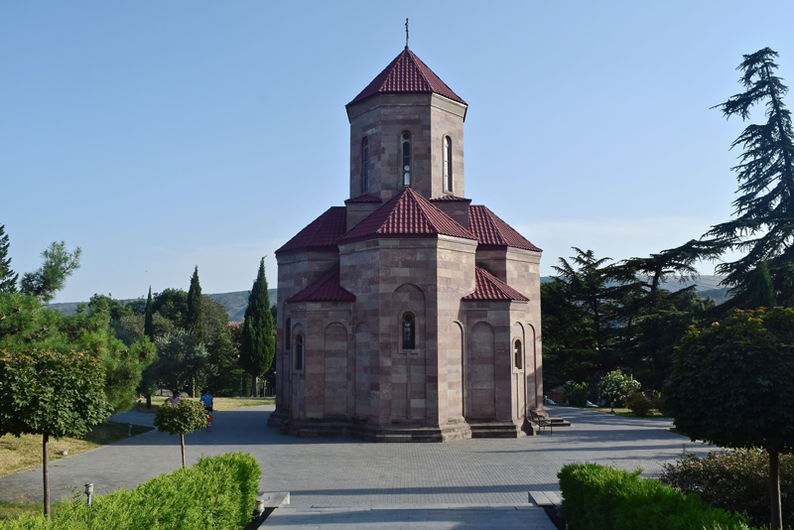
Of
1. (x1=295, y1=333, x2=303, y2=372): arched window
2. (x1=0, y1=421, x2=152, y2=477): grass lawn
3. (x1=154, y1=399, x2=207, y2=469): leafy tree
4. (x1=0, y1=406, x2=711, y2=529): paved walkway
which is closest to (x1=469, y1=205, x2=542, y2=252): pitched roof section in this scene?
(x1=0, y1=406, x2=711, y2=529): paved walkway

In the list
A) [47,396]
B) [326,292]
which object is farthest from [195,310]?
[47,396]

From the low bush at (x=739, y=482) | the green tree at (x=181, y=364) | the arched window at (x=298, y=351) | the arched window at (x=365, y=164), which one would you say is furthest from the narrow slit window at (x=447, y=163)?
the green tree at (x=181, y=364)

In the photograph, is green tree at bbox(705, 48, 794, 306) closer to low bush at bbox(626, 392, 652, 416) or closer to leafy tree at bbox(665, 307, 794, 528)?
Result: low bush at bbox(626, 392, 652, 416)

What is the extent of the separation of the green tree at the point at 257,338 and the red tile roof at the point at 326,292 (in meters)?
22.0

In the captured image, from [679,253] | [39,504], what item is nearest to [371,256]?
[39,504]

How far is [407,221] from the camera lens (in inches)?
801

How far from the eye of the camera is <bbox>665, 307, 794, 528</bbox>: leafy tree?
7969 mm

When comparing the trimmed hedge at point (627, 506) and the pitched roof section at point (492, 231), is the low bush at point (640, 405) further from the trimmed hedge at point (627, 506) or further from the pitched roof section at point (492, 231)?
the trimmed hedge at point (627, 506)

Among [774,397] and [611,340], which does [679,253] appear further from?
[774,397]

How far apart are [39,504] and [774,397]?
1454 cm

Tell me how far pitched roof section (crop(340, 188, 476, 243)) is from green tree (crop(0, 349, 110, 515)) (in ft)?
35.7

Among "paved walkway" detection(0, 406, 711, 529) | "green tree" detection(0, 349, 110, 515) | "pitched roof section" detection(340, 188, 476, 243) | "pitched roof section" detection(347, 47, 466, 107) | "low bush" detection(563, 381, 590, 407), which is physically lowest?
"low bush" detection(563, 381, 590, 407)

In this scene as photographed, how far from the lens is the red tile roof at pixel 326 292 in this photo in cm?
2081

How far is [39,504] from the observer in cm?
1191
